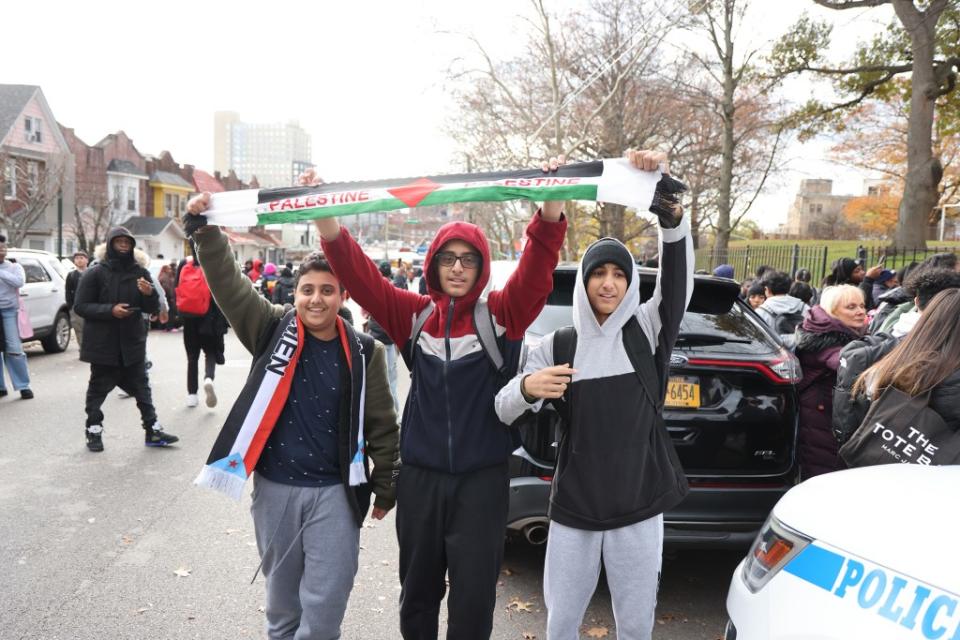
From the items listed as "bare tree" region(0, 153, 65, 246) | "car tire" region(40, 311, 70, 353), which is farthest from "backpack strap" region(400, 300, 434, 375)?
"bare tree" region(0, 153, 65, 246)

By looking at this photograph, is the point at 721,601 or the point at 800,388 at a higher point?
the point at 800,388

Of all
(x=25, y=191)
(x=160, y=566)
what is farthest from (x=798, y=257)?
(x=25, y=191)

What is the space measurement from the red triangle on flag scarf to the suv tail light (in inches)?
65.8

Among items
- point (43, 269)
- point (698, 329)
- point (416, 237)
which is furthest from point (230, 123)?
point (698, 329)

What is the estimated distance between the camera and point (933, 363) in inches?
115

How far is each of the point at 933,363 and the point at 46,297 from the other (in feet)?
44.3

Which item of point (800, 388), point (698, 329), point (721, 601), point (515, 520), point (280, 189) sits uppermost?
point (280, 189)

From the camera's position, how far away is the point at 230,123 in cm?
16912

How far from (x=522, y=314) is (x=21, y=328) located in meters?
8.33

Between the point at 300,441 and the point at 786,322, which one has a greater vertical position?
the point at 786,322

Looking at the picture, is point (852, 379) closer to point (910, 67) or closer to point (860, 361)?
point (860, 361)

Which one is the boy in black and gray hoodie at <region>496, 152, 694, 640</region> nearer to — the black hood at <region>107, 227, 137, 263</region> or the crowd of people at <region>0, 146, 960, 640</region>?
the crowd of people at <region>0, 146, 960, 640</region>

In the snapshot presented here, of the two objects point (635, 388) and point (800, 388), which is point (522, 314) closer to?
point (635, 388)

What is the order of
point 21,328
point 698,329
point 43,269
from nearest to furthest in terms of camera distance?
1. point 698,329
2. point 21,328
3. point 43,269
